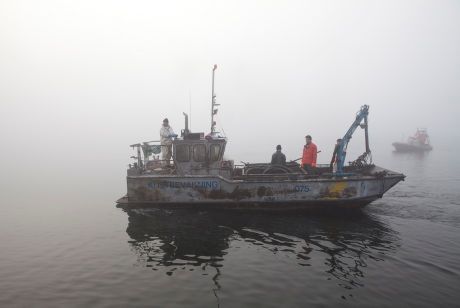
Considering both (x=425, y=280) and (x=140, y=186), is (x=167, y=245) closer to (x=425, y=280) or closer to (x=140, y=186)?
(x=140, y=186)

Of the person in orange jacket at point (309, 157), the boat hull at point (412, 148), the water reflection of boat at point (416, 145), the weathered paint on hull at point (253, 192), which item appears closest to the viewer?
the weathered paint on hull at point (253, 192)

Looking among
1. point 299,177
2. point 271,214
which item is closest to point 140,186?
point 271,214

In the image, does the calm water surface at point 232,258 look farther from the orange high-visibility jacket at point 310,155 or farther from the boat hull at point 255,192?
the orange high-visibility jacket at point 310,155

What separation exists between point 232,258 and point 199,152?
247 inches

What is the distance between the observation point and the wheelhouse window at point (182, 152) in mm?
15039

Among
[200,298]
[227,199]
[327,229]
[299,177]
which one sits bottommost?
[200,298]

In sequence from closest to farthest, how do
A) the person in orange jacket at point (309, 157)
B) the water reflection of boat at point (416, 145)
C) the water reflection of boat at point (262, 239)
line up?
the water reflection of boat at point (262, 239) → the person in orange jacket at point (309, 157) → the water reflection of boat at point (416, 145)

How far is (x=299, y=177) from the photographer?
14.9 metres

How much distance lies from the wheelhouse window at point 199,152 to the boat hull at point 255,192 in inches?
41.7

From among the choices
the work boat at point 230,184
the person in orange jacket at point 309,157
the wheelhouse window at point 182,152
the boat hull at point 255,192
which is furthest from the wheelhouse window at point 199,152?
the person in orange jacket at point 309,157

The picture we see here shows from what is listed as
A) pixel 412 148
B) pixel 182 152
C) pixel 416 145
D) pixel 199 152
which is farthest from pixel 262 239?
pixel 416 145

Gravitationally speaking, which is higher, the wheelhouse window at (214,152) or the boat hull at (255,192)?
the wheelhouse window at (214,152)

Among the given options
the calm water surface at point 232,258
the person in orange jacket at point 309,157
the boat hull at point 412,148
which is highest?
the boat hull at point 412,148

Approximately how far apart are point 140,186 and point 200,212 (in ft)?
10.4
